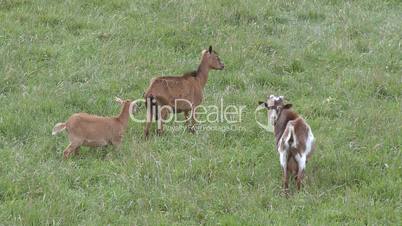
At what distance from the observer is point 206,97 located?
1030 cm

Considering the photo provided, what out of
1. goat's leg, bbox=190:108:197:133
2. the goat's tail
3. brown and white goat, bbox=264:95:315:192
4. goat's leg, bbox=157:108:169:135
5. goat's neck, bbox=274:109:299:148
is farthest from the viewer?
goat's leg, bbox=190:108:197:133

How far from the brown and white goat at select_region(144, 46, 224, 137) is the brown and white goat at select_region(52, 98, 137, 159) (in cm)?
58

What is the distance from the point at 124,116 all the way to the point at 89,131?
2.01ft

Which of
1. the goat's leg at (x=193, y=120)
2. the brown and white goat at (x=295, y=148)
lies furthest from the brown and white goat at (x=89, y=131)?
the brown and white goat at (x=295, y=148)

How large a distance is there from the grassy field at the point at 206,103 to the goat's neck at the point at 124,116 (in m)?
0.27

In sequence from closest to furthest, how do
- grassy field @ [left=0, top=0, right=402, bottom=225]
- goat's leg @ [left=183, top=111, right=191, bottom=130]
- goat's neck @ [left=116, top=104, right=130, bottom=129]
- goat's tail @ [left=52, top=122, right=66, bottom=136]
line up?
grassy field @ [left=0, top=0, right=402, bottom=225] < goat's tail @ [left=52, top=122, right=66, bottom=136] < goat's neck @ [left=116, top=104, right=130, bottom=129] < goat's leg @ [left=183, top=111, right=191, bottom=130]

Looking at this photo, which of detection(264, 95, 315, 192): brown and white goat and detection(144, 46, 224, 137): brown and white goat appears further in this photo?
detection(144, 46, 224, 137): brown and white goat

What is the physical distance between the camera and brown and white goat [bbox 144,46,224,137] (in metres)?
9.02

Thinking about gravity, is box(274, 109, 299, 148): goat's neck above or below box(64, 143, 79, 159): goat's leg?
above

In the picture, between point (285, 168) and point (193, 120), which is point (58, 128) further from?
point (285, 168)

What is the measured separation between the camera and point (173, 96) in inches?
359

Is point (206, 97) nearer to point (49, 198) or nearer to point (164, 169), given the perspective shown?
point (164, 169)

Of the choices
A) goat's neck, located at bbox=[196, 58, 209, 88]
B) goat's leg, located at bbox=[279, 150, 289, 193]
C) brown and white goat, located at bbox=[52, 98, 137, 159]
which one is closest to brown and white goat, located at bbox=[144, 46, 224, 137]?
goat's neck, located at bbox=[196, 58, 209, 88]

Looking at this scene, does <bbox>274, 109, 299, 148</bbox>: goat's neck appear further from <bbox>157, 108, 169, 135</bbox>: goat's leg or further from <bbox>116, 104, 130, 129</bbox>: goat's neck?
<bbox>116, 104, 130, 129</bbox>: goat's neck
